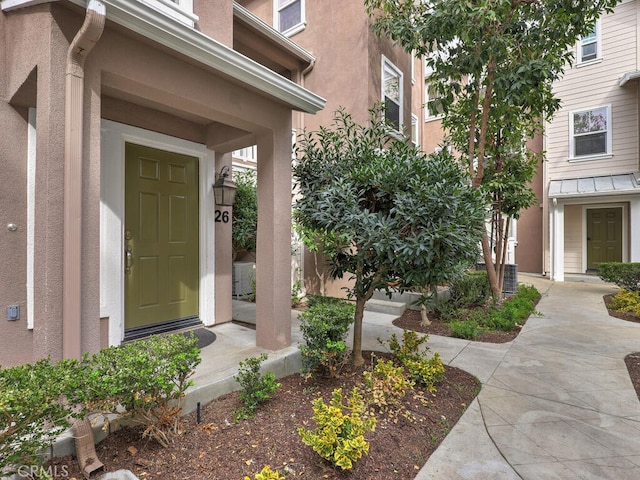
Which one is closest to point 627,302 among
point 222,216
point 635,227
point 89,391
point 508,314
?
point 508,314

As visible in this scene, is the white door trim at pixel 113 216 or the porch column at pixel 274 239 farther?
the porch column at pixel 274 239

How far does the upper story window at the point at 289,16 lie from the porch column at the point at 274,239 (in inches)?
219

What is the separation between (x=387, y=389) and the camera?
2801 millimetres

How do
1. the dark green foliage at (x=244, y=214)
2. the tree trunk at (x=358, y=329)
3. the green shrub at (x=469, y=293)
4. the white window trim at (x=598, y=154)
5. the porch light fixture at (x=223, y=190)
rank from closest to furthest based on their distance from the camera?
the tree trunk at (x=358, y=329)
the porch light fixture at (x=223, y=190)
the green shrub at (x=469, y=293)
the dark green foliage at (x=244, y=214)
the white window trim at (x=598, y=154)

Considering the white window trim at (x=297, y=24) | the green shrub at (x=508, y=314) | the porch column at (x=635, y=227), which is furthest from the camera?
the porch column at (x=635, y=227)

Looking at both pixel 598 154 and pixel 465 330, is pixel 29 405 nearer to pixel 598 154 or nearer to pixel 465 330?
pixel 465 330

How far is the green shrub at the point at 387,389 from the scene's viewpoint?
2.70m

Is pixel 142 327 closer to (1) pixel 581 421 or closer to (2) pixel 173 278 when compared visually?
(2) pixel 173 278

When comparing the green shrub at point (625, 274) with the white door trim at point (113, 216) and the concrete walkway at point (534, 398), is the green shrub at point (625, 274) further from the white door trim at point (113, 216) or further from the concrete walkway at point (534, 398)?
the white door trim at point (113, 216)

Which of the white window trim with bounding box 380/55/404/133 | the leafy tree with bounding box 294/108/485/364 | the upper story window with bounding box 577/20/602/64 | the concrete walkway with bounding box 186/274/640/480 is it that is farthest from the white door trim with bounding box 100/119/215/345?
the upper story window with bounding box 577/20/602/64

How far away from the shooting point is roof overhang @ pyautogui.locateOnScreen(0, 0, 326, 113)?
7.48 feet

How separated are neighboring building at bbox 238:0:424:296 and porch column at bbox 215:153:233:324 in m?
2.80

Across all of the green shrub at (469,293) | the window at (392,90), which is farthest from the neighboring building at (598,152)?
the window at (392,90)

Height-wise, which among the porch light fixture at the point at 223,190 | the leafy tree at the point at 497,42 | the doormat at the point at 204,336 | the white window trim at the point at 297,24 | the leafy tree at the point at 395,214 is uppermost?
the white window trim at the point at 297,24
